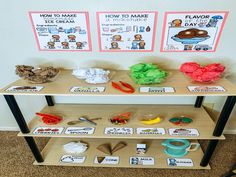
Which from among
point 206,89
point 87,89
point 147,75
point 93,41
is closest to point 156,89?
point 147,75

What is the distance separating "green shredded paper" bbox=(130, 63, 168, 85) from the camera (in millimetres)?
987

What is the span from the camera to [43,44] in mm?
1135

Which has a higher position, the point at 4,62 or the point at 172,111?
the point at 4,62

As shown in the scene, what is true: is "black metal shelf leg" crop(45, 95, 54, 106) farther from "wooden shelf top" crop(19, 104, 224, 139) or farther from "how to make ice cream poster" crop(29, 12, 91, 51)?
"how to make ice cream poster" crop(29, 12, 91, 51)

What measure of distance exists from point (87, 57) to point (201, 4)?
72 cm

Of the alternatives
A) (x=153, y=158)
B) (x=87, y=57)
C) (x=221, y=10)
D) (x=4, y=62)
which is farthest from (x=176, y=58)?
(x=4, y=62)

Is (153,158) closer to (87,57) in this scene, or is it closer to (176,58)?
(176,58)

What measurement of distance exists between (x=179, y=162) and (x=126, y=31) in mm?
922

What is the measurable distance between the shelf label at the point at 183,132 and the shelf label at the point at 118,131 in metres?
0.25

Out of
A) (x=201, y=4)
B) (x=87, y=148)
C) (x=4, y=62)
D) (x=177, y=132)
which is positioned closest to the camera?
(x=201, y=4)

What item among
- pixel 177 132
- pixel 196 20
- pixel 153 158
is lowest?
pixel 153 158

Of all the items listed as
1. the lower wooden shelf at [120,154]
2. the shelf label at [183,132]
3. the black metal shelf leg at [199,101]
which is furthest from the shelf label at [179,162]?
the black metal shelf leg at [199,101]

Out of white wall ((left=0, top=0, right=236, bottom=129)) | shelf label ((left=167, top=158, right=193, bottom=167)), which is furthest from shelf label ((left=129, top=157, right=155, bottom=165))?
white wall ((left=0, top=0, right=236, bottom=129))

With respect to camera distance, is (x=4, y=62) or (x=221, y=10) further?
(x=4, y=62)
